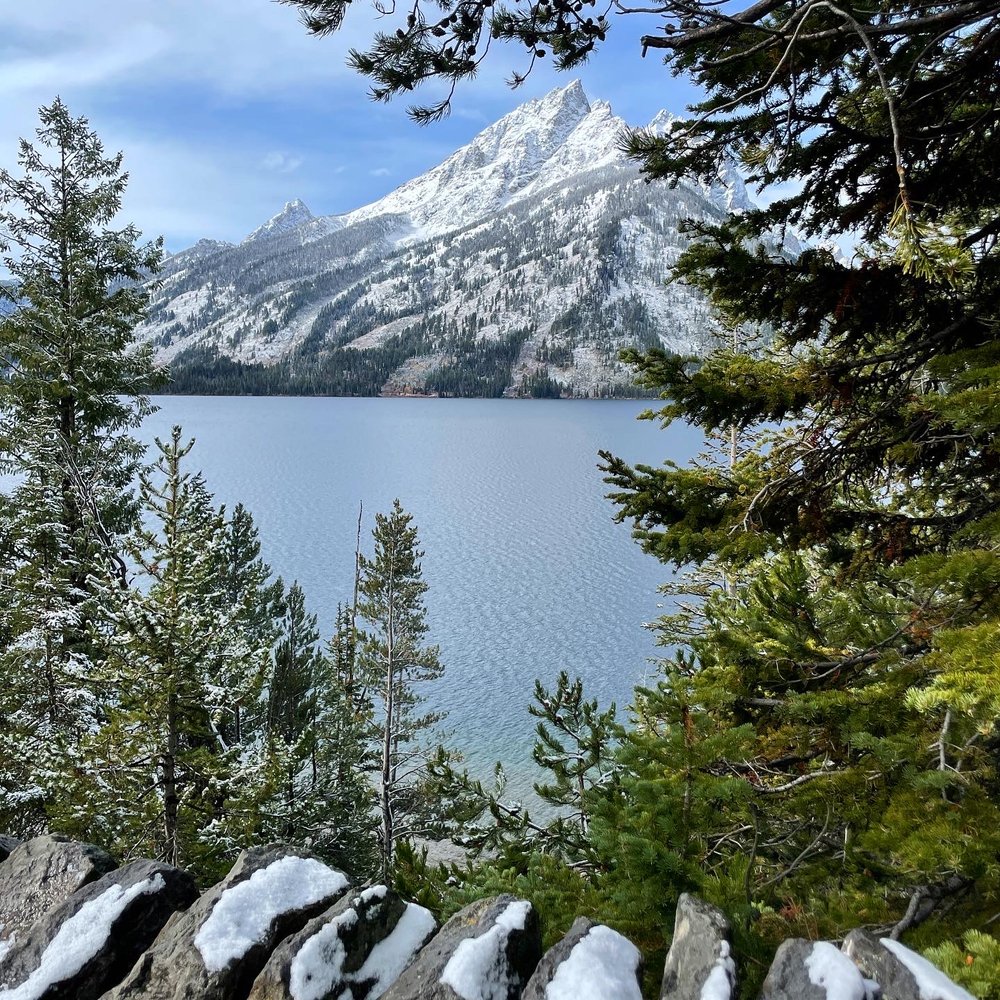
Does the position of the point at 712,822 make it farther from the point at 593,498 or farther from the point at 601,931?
the point at 593,498

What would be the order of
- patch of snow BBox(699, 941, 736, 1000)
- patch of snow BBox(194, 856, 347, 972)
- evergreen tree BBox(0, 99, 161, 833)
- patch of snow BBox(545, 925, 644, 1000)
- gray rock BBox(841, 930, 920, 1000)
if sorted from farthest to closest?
evergreen tree BBox(0, 99, 161, 833) < patch of snow BBox(194, 856, 347, 972) < patch of snow BBox(545, 925, 644, 1000) < patch of snow BBox(699, 941, 736, 1000) < gray rock BBox(841, 930, 920, 1000)

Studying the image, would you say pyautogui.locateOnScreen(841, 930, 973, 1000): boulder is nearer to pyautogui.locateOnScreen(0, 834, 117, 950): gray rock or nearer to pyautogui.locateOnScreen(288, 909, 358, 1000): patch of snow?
pyautogui.locateOnScreen(288, 909, 358, 1000): patch of snow

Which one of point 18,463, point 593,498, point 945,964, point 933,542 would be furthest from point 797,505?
point 593,498

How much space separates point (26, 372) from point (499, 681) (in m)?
21.8

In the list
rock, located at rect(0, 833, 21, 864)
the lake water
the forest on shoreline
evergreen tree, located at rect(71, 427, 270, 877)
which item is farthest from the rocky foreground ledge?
the lake water

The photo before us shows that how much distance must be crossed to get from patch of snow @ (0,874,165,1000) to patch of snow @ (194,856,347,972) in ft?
2.23

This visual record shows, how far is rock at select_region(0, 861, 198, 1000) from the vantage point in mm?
3201

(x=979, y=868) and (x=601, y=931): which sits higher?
(x=979, y=868)

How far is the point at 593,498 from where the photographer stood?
206ft

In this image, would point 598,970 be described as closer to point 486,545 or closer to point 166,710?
point 166,710

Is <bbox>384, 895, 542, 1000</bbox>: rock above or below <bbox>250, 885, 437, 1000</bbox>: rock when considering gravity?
above

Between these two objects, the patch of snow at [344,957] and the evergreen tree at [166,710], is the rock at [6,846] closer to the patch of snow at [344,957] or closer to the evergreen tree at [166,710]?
the patch of snow at [344,957]

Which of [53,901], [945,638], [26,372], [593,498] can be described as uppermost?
[26,372]

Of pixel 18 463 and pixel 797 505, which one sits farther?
pixel 18 463
